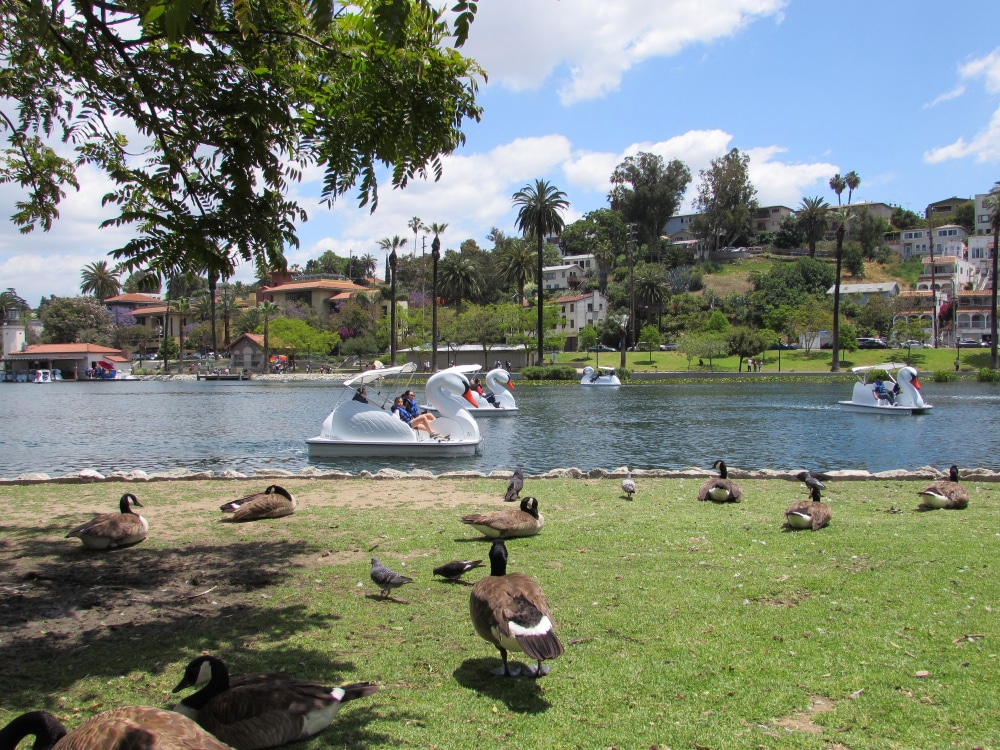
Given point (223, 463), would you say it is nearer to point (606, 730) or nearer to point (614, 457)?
point (614, 457)

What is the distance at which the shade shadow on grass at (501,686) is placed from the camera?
15.3 feet

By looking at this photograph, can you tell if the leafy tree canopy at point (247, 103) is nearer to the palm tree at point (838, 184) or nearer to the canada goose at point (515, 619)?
the canada goose at point (515, 619)

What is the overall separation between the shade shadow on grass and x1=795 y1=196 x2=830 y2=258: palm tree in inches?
5249

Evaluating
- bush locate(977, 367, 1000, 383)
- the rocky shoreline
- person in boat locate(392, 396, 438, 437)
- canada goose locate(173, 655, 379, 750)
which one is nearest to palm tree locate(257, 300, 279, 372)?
person in boat locate(392, 396, 438, 437)

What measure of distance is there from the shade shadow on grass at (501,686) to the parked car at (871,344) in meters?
91.9

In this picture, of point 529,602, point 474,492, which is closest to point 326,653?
point 529,602

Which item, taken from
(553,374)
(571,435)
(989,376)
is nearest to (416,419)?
(571,435)

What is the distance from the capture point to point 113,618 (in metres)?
6.19

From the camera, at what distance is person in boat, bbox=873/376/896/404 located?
36672mm

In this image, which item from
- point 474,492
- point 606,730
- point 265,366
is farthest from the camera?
point 265,366

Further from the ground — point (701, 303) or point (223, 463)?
point (701, 303)

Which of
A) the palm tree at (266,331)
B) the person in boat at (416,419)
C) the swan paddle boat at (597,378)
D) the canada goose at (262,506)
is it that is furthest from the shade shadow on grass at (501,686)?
the palm tree at (266,331)

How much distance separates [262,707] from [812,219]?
139 metres

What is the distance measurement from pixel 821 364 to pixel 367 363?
179 ft
